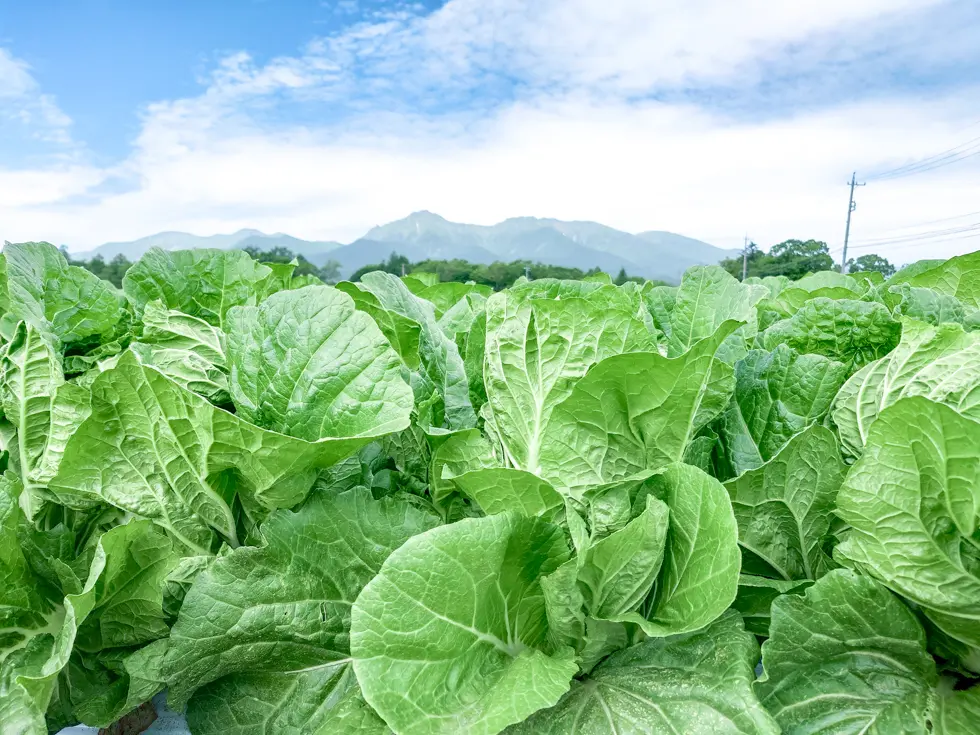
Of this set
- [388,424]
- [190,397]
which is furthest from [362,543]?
[190,397]

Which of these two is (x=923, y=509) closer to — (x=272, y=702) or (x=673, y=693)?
(x=673, y=693)

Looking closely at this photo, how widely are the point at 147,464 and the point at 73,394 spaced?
0.31 metres

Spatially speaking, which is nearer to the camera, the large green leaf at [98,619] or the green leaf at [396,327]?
the large green leaf at [98,619]

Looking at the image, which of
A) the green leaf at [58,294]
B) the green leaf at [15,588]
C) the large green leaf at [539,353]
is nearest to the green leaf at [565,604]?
the large green leaf at [539,353]

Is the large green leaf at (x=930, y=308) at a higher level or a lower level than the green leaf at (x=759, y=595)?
higher

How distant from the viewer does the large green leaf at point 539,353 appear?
4.81 feet

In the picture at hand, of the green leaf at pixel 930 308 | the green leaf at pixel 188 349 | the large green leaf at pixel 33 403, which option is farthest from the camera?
the green leaf at pixel 930 308

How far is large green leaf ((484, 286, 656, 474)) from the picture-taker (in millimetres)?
1466

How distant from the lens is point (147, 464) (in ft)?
5.14

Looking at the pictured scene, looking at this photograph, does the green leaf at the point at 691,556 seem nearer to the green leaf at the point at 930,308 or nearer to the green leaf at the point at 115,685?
the green leaf at the point at 115,685

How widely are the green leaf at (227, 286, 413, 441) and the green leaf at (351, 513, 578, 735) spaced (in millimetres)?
300

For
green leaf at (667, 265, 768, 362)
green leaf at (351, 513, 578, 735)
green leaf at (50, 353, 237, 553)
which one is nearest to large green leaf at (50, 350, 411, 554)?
green leaf at (50, 353, 237, 553)

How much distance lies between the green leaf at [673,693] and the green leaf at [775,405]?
43cm

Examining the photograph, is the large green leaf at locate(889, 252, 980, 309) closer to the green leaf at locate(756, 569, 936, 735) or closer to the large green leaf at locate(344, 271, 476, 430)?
the green leaf at locate(756, 569, 936, 735)
